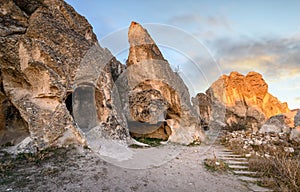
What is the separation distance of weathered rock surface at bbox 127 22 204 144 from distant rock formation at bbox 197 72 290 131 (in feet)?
56.3

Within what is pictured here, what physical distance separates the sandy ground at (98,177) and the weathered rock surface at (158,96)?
715 cm

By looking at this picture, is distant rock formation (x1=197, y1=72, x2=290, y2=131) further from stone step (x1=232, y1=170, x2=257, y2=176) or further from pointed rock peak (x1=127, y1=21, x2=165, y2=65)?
stone step (x1=232, y1=170, x2=257, y2=176)

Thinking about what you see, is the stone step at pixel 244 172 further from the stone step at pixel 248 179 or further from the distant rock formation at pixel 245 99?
the distant rock formation at pixel 245 99

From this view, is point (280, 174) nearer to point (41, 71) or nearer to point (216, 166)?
point (216, 166)

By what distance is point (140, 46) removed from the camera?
52.8 ft

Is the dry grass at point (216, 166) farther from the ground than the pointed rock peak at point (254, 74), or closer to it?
closer to it

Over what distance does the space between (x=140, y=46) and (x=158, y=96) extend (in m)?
4.89

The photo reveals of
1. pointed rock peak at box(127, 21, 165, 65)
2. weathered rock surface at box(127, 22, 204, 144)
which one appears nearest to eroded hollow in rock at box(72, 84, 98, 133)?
weathered rock surface at box(127, 22, 204, 144)

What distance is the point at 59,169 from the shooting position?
5535 mm

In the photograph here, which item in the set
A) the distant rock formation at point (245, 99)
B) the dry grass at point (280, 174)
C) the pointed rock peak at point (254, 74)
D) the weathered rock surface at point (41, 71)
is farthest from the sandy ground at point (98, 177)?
the pointed rock peak at point (254, 74)

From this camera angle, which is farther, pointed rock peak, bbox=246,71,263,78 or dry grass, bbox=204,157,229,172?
pointed rock peak, bbox=246,71,263,78

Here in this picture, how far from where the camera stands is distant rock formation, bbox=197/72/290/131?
1254 inches

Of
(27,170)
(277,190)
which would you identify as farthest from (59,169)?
(277,190)

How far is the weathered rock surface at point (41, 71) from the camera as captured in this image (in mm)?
7191
